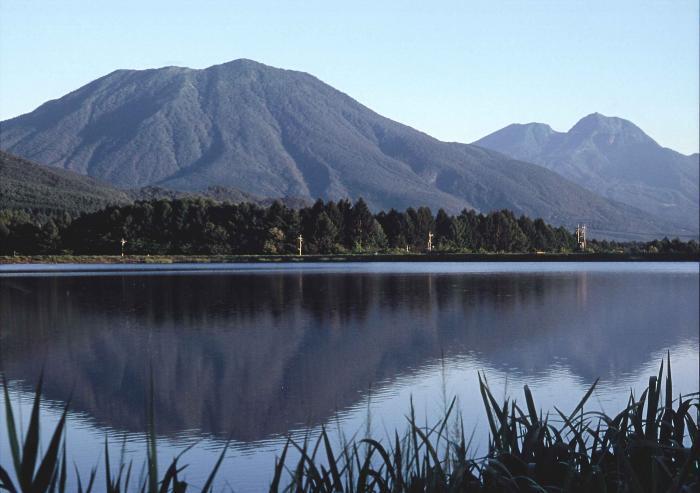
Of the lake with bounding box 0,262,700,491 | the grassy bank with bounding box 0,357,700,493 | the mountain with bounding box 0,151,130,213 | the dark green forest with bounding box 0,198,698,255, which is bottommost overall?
the lake with bounding box 0,262,700,491

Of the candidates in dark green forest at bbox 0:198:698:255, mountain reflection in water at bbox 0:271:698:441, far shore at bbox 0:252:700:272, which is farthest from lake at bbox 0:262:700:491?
dark green forest at bbox 0:198:698:255

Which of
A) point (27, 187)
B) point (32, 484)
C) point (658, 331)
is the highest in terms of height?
point (27, 187)

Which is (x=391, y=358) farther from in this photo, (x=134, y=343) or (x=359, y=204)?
(x=359, y=204)

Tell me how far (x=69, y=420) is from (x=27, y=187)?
585 feet

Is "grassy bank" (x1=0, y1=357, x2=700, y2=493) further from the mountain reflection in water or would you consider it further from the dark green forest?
the dark green forest

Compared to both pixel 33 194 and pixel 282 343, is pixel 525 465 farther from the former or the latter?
pixel 33 194

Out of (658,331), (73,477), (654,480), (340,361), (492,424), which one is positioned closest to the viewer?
(654,480)

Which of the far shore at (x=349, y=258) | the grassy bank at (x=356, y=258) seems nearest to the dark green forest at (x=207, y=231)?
the far shore at (x=349, y=258)

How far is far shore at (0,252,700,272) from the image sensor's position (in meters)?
116

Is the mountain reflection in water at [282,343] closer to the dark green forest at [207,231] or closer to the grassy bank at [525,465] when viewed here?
the grassy bank at [525,465]

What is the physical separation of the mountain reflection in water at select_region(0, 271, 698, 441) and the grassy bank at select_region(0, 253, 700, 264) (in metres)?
70.0

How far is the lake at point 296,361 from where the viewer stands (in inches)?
527

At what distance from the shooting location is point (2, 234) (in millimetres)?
117750

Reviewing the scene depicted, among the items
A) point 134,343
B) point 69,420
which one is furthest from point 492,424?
point 134,343
